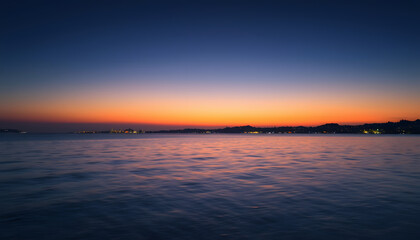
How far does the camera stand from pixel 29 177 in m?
17.9

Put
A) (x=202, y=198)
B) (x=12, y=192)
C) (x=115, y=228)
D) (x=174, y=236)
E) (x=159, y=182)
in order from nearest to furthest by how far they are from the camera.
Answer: (x=174, y=236), (x=115, y=228), (x=202, y=198), (x=12, y=192), (x=159, y=182)

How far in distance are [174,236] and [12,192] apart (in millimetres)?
10731

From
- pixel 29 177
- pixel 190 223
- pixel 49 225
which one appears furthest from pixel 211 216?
pixel 29 177

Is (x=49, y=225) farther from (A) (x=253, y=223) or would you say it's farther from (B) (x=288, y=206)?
(B) (x=288, y=206)

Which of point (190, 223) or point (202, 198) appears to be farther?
point (202, 198)

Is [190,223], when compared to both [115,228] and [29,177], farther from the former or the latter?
[29,177]

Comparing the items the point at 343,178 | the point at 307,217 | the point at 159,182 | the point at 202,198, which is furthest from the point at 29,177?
the point at 343,178

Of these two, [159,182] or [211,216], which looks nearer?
[211,216]

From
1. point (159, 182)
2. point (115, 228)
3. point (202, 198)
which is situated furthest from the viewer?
point (159, 182)

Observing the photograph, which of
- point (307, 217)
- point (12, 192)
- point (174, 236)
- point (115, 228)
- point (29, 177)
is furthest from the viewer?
point (29, 177)

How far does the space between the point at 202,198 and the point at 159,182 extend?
5003 mm

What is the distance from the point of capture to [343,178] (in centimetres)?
1705

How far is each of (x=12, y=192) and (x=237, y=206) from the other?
11503mm

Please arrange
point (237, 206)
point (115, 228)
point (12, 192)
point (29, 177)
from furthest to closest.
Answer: point (29, 177)
point (12, 192)
point (237, 206)
point (115, 228)
